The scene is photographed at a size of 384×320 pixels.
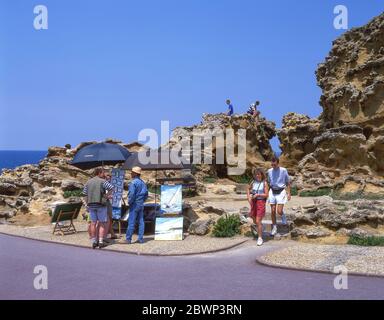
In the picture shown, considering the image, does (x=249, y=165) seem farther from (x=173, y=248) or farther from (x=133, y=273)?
(x=133, y=273)

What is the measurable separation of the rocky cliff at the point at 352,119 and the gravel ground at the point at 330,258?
1090 cm

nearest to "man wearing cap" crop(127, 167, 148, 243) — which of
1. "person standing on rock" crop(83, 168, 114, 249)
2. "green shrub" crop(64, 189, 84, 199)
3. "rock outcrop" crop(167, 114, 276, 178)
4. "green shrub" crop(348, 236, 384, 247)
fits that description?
"person standing on rock" crop(83, 168, 114, 249)

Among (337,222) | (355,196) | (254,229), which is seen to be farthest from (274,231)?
(355,196)

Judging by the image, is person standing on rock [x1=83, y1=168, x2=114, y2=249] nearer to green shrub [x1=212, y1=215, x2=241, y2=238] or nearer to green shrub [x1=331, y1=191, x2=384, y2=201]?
green shrub [x1=212, y1=215, x2=241, y2=238]

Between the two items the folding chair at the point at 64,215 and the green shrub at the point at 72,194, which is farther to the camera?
the green shrub at the point at 72,194

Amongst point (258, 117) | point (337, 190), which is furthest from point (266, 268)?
point (258, 117)

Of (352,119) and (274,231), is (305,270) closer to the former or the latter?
(274,231)

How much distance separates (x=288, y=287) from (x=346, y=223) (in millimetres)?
4950

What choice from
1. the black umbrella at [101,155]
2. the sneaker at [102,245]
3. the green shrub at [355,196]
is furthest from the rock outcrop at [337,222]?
the black umbrella at [101,155]

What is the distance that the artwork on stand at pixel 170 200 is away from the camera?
1355 cm

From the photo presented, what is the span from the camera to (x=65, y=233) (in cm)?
1458

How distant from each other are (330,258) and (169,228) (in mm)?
4960

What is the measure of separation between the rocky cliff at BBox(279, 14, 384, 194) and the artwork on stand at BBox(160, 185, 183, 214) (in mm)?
10476

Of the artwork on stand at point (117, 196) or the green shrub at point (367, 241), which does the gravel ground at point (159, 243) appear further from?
the green shrub at point (367, 241)
